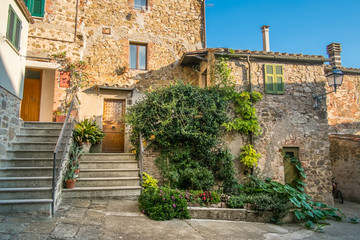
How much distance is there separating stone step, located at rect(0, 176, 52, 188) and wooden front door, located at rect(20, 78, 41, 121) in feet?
15.2

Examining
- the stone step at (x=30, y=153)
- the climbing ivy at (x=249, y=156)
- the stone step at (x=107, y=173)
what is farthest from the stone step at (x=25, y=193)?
the climbing ivy at (x=249, y=156)

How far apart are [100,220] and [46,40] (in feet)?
22.8

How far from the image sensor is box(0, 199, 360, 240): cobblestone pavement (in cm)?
387

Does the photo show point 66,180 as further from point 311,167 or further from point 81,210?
point 311,167

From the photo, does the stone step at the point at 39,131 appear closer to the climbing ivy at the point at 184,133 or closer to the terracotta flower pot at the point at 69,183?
the terracotta flower pot at the point at 69,183

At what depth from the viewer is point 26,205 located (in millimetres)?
4492

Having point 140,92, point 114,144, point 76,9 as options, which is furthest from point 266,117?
point 76,9

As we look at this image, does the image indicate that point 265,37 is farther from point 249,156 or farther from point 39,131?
point 39,131

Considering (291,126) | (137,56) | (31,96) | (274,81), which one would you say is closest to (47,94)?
(31,96)

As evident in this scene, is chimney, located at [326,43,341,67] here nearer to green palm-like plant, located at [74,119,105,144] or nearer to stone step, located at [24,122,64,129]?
green palm-like plant, located at [74,119,105,144]

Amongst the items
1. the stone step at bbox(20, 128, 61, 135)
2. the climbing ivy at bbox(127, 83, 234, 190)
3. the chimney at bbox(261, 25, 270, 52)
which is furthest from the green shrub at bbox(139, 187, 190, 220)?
the chimney at bbox(261, 25, 270, 52)

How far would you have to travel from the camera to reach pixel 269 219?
6.43 metres

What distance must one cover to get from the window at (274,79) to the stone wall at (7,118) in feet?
25.3

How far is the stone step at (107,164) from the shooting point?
6.90 metres
